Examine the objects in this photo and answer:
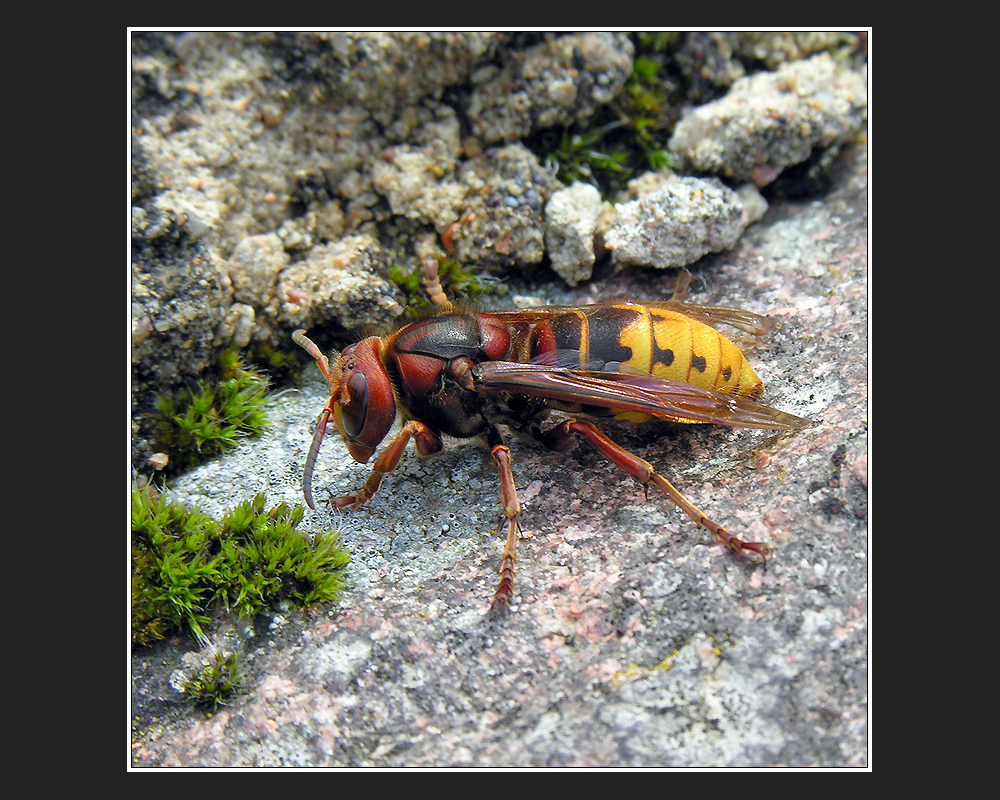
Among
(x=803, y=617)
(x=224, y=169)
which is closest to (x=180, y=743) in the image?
(x=803, y=617)

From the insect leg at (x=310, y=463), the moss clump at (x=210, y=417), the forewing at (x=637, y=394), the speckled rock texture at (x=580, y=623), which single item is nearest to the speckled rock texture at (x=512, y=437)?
the speckled rock texture at (x=580, y=623)

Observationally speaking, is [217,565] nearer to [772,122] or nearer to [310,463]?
[310,463]

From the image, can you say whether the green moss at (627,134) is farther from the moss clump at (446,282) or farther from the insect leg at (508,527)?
the insect leg at (508,527)

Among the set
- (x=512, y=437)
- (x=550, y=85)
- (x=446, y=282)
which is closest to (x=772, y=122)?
(x=550, y=85)

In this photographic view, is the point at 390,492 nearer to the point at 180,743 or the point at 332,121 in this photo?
the point at 180,743

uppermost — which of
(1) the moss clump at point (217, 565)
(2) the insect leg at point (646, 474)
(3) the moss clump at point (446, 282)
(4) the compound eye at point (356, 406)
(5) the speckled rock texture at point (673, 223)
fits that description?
(5) the speckled rock texture at point (673, 223)

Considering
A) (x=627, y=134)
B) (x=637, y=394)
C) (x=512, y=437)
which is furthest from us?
(x=627, y=134)

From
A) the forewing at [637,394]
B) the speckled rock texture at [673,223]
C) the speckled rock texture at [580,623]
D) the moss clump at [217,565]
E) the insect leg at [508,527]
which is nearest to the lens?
the speckled rock texture at [580,623]
